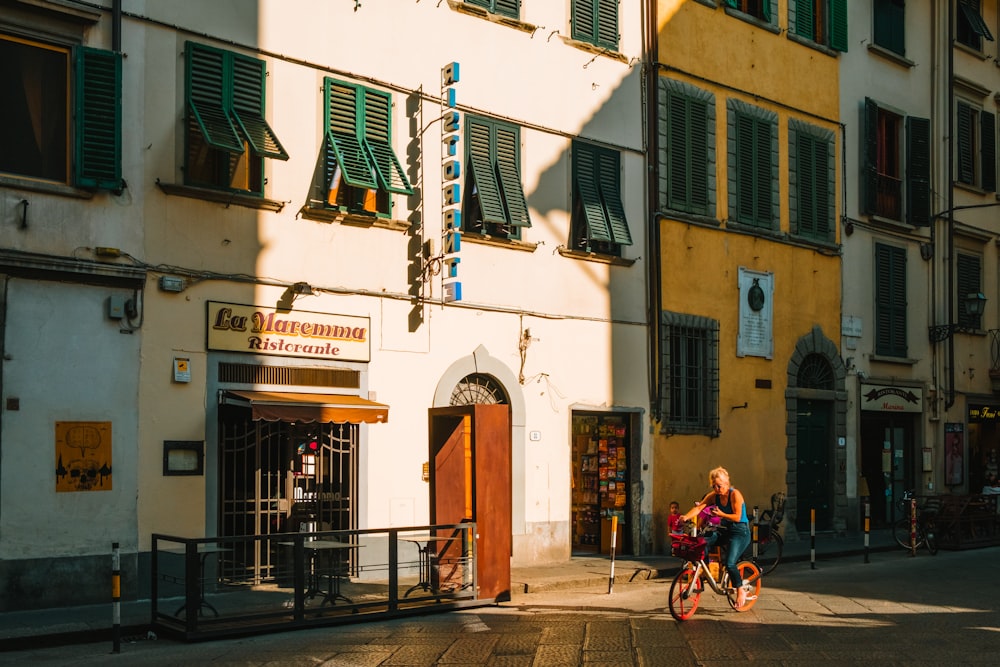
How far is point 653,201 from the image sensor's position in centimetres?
2100

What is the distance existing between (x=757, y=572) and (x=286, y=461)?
604cm

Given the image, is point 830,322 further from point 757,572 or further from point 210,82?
point 210,82

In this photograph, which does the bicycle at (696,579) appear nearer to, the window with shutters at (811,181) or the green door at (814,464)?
the green door at (814,464)

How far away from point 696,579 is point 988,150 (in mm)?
19875

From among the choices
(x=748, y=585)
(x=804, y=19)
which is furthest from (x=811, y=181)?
(x=748, y=585)

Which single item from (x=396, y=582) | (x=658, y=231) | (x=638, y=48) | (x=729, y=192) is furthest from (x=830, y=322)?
(x=396, y=582)

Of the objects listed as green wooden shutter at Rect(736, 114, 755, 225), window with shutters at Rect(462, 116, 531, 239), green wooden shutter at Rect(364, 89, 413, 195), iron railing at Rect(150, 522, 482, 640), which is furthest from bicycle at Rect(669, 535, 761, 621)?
green wooden shutter at Rect(736, 114, 755, 225)

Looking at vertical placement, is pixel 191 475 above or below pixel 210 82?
below

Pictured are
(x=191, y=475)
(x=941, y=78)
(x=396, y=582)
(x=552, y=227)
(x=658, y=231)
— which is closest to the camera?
(x=396, y=582)

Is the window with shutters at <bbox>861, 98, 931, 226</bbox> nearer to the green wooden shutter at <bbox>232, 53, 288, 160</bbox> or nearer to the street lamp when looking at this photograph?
the street lamp

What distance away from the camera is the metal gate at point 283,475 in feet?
50.9

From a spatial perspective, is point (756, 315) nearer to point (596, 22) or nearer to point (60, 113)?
point (596, 22)

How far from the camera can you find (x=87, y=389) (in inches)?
557

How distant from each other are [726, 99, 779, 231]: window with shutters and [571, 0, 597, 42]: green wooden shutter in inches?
145
